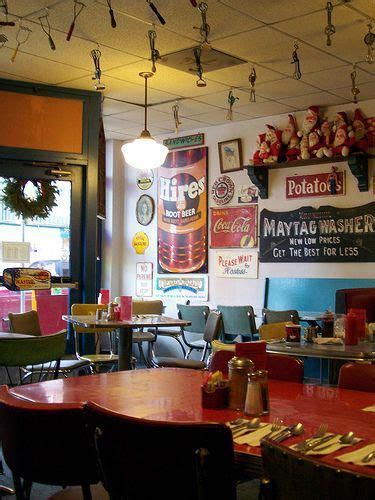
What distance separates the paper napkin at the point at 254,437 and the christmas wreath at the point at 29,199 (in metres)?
5.24

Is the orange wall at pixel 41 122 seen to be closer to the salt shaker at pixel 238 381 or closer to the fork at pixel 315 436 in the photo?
the salt shaker at pixel 238 381

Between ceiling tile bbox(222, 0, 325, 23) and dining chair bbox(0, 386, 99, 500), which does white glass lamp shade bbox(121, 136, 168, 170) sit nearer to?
ceiling tile bbox(222, 0, 325, 23)

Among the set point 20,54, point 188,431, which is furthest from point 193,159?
point 188,431

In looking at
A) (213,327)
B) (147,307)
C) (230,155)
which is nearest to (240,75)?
(230,155)

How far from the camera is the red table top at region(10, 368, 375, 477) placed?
7.22 feet

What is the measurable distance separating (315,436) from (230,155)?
666 cm

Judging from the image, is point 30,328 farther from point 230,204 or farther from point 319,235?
point 319,235

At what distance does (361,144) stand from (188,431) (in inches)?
234

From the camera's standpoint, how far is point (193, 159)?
884cm

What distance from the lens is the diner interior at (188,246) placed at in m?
2.01

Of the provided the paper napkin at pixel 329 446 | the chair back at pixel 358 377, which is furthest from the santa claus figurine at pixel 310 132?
the paper napkin at pixel 329 446

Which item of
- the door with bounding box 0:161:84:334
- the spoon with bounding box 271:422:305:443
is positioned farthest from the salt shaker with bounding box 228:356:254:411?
the door with bounding box 0:161:84:334

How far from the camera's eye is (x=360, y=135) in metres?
7.18

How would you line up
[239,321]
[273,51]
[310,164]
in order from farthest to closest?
[310,164] < [239,321] < [273,51]
